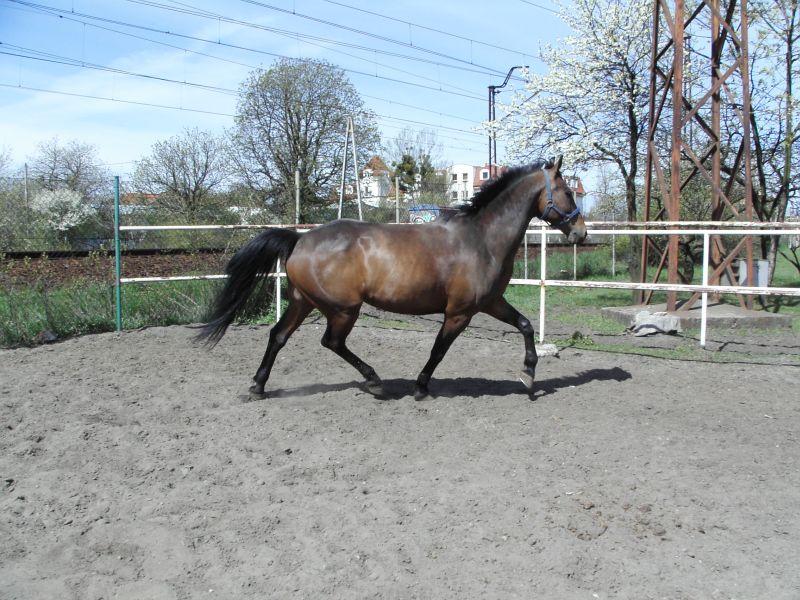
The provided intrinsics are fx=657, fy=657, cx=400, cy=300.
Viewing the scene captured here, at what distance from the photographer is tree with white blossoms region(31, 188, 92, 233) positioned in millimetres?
11367

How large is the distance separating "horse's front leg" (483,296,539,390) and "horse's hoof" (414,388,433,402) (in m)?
0.87

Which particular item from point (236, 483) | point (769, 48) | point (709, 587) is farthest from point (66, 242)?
point (769, 48)

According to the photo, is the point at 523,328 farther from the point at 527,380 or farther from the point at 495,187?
the point at 495,187

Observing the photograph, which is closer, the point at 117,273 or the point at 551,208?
the point at 551,208

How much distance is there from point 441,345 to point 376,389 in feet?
2.28

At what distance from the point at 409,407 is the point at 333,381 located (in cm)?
116

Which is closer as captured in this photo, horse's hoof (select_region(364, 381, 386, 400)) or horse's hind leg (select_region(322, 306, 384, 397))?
horse's hind leg (select_region(322, 306, 384, 397))

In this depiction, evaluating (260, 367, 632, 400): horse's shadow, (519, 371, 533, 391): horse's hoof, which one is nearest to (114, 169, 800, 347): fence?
(260, 367, 632, 400): horse's shadow

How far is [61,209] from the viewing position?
1208 centimetres

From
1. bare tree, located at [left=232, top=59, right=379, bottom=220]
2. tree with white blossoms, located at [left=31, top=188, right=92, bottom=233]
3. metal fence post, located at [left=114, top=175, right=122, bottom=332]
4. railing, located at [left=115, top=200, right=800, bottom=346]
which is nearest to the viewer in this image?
railing, located at [left=115, top=200, right=800, bottom=346]

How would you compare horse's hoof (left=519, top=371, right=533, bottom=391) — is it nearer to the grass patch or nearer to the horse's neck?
the horse's neck

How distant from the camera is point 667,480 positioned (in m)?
3.89

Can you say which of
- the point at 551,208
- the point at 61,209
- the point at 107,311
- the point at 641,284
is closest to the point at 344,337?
the point at 551,208

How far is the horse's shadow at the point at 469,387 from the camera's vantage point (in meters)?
5.99
